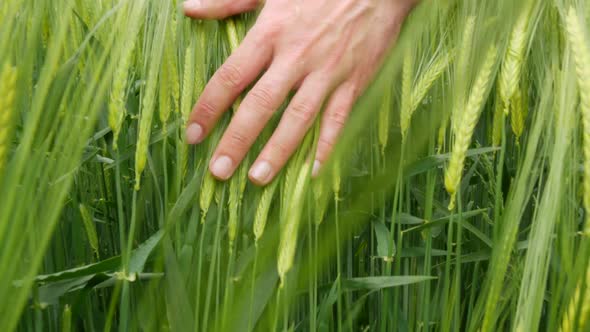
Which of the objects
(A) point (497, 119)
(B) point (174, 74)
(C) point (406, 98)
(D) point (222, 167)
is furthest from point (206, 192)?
(A) point (497, 119)

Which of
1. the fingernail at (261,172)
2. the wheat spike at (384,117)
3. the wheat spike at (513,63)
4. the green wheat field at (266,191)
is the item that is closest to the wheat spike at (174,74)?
the green wheat field at (266,191)

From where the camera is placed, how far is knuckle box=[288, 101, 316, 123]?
2.55 feet

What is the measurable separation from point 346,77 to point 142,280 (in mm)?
383

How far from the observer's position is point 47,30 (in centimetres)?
85

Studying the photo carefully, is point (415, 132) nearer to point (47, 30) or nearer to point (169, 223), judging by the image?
point (169, 223)

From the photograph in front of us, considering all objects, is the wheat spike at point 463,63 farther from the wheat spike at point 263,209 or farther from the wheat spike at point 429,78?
the wheat spike at point 263,209

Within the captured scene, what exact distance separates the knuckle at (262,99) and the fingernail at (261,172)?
10 centimetres

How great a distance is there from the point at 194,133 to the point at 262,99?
0.10 m

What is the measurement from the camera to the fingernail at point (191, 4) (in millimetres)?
725

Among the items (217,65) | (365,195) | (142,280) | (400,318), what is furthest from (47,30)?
(400,318)

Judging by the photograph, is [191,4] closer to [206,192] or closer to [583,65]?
[206,192]

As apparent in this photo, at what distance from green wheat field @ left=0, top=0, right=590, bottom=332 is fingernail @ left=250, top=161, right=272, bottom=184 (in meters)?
0.01

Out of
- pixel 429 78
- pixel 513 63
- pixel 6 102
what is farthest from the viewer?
pixel 429 78

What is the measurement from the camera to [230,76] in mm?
769
